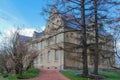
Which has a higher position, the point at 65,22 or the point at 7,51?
the point at 65,22

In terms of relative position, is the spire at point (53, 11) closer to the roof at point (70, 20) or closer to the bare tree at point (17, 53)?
the roof at point (70, 20)

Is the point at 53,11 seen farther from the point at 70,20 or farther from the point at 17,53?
the point at 17,53

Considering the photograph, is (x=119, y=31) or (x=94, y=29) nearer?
(x=119, y=31)

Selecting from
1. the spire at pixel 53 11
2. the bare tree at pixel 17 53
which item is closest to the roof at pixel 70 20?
the spire at pixel 53 11

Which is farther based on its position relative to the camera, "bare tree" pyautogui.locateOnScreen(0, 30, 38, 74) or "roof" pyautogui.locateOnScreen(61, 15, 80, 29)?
"bare tree" pyautogui.locateOnScreen(0, 30, 38, 74)

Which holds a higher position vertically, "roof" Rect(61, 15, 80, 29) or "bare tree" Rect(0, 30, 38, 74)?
"roof" Rect(61, 15, 80, 29)

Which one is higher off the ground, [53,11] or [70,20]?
[53,11]

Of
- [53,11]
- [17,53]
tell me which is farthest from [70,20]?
[17,53]

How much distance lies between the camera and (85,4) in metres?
29.5

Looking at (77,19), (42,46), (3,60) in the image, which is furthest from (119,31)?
(42,46)

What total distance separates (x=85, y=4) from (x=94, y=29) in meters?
3.35

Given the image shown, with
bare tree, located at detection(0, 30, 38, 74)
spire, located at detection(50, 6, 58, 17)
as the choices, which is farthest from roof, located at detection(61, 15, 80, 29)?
bare tree, located at detection(0, 30, 38, 74)

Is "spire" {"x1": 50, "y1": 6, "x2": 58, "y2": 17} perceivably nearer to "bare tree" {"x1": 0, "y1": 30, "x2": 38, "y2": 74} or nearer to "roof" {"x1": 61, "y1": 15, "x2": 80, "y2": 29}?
"roof" {"x1": 61, "y1": 15, "x2": 80, "y2": 29}

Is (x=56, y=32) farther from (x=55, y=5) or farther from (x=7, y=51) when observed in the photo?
(x=7, y=51)
